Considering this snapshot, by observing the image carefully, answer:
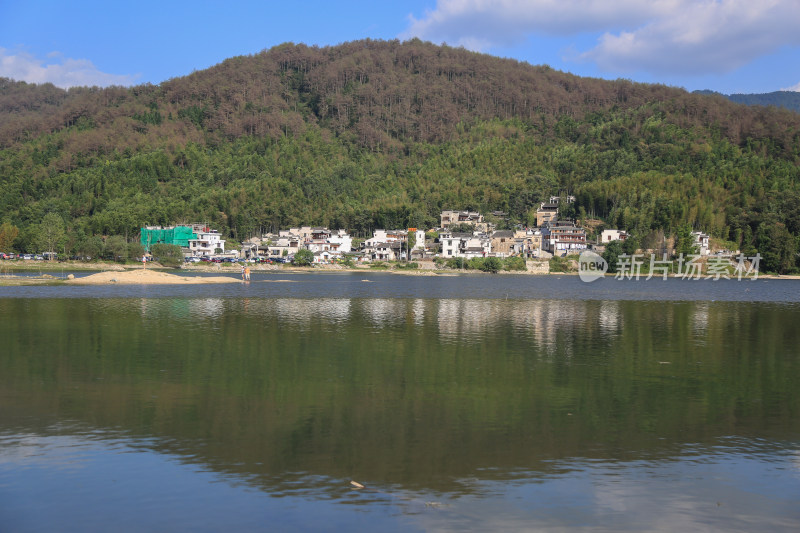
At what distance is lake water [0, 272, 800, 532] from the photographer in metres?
8.19

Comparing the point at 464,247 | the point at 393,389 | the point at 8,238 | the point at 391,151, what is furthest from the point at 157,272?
the point at 391,151

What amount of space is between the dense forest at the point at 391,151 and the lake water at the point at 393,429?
61.5 m

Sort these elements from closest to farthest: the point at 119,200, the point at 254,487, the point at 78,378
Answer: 1. the point at 254,487
2. the point at 78,378
3. the point at 119,200

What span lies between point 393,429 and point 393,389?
10.6 feet

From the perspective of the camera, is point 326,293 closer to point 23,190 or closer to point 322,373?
point 322,373

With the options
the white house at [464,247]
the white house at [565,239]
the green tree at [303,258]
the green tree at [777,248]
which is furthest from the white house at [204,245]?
the green tree at [777,248]

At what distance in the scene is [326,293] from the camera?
43750mm

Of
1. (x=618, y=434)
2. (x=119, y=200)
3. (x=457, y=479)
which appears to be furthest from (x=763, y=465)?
(x=119, y=200)

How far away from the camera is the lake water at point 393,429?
26.9ft

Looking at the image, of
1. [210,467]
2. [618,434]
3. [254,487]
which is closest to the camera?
[254,487]

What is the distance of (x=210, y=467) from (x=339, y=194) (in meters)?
106

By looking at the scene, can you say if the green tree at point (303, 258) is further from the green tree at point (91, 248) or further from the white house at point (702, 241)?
the white house at point (702, 241)

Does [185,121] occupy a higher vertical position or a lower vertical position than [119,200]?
higher

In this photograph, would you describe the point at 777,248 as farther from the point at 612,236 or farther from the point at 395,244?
the point at 395,244
